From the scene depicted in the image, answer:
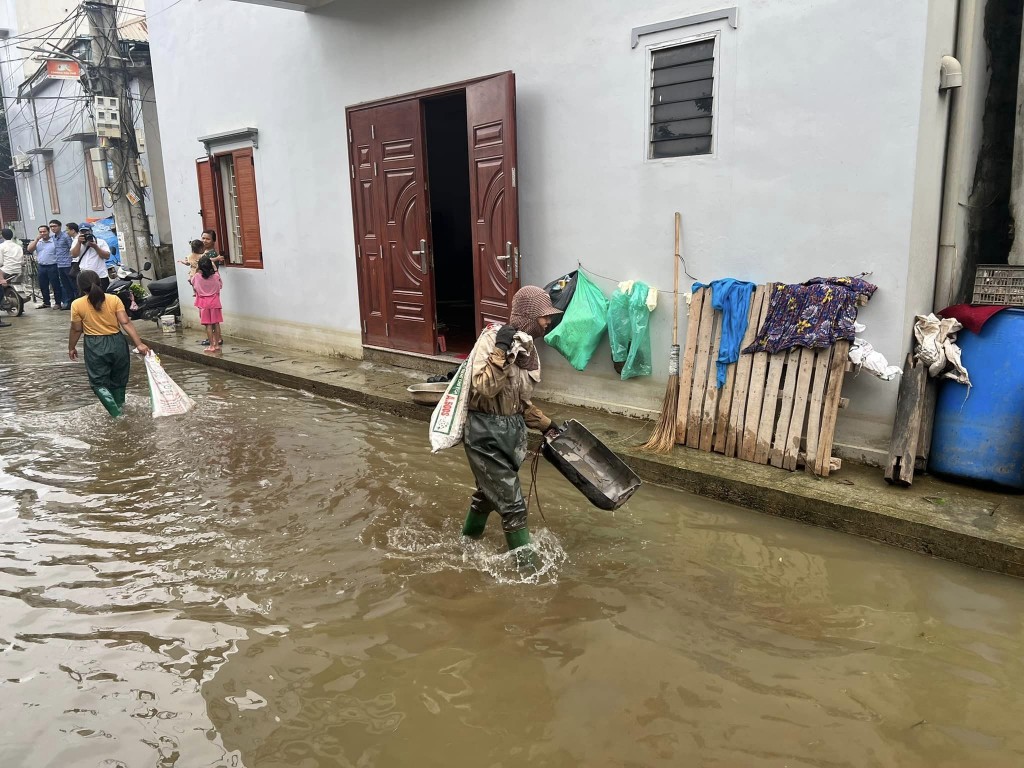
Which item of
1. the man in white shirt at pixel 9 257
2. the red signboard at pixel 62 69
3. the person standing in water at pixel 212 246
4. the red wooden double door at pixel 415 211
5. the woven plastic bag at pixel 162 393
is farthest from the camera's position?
the red signboard at pixel 62 69

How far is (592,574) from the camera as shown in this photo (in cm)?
403

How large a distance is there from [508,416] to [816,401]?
85.7 inches

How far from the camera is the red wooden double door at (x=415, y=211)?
667 cm

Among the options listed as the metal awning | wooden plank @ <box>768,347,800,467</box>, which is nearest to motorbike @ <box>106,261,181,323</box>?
the metal awning

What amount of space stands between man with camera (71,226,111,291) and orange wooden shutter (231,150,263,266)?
4.47 meters

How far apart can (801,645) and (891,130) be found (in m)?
3.15

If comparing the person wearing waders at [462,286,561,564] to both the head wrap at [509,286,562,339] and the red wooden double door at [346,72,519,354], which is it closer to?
the head wrap at [509,286,562,339]

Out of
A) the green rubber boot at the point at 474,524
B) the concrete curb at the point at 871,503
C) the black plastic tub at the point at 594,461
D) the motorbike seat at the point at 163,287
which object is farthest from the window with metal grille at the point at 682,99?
the motorbike seat at the point at 163,287

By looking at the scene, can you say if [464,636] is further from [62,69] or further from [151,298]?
[62,69]

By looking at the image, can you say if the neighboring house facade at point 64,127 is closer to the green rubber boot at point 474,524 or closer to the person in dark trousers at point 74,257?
the person in dark trousers at point 74,257

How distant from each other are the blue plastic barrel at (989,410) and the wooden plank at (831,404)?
633 millimetres

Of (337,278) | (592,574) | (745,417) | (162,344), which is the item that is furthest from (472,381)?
(162,344)

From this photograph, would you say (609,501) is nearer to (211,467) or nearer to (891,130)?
(891,130)

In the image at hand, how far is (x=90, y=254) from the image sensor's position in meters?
13.8
